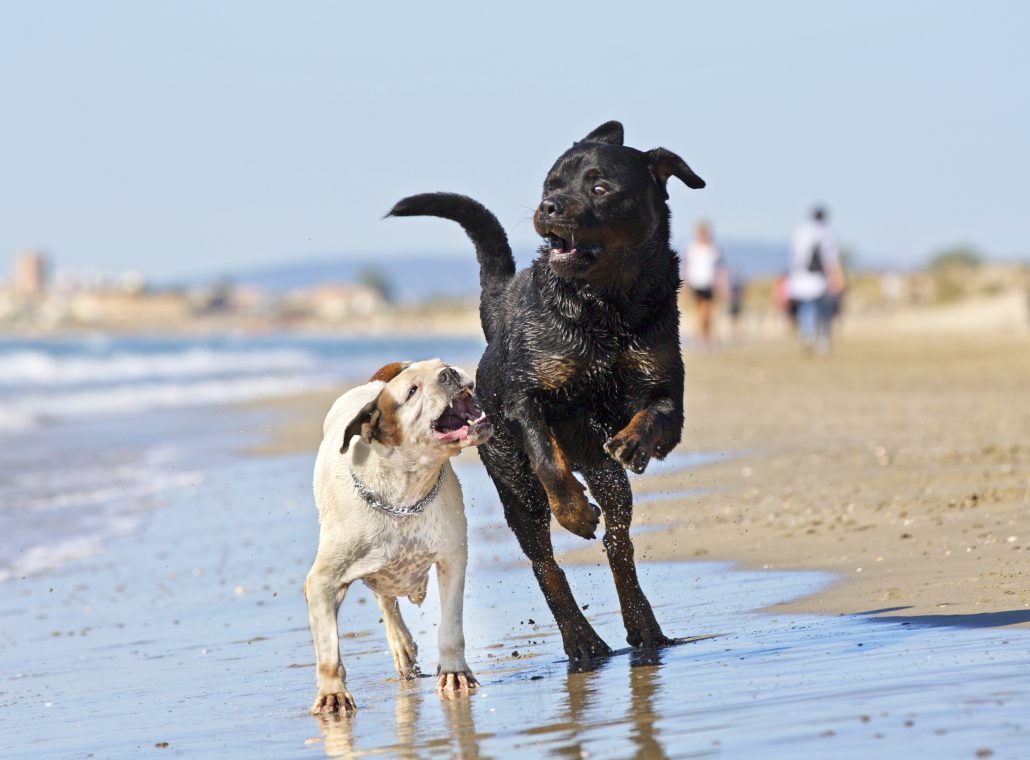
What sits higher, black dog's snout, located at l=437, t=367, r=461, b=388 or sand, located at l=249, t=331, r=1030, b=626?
black dog's snout, located at l=437, t=367, r=461, b=388

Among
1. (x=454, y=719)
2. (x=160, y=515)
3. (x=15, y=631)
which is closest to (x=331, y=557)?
(x=454, y=719)

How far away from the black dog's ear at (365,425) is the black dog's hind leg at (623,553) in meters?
1.06


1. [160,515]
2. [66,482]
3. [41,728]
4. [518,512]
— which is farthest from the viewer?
[66,482]

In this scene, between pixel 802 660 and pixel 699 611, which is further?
pixel 699 611

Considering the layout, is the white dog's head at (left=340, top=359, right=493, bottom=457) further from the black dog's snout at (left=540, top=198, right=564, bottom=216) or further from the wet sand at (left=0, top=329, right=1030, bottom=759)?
the wet sand at (left=0, top=329, right=1030, bottom=759)

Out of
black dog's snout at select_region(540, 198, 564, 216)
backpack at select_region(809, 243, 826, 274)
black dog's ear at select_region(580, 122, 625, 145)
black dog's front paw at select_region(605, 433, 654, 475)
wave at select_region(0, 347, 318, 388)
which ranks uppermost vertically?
black dog's ear at select_region(580, 122, 625, 145)

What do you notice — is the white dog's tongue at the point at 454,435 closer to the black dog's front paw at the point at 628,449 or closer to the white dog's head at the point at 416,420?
the white dog's head at the point at 416,420

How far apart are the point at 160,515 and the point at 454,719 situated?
7350 mm

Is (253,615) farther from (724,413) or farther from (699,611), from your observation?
(724,413)

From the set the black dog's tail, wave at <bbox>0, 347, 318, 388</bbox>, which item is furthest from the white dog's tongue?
wave at <bbox>0, 347, 318, 388</bbox>

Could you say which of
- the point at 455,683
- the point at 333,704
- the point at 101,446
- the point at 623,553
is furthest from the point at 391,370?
the point at 101,446

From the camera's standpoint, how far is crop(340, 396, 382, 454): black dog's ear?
5.19m

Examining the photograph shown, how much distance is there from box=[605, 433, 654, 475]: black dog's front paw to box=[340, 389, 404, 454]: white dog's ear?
0.74 meters

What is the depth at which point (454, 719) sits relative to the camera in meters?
4.66
